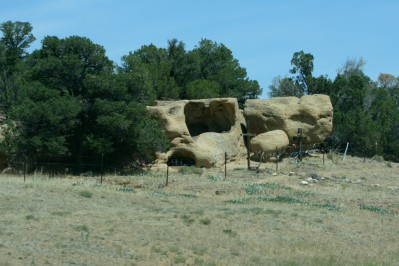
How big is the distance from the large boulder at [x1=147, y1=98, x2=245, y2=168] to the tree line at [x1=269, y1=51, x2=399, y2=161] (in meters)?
13.2

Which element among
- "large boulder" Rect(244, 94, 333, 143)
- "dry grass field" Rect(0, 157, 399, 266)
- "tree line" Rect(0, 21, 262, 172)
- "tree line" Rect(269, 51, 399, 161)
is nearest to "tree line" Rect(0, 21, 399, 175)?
"tree line" Rect(0, 21, 262, 172)

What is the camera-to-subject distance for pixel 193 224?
70.3 feet

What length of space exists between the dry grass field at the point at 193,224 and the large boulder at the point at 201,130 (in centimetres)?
886

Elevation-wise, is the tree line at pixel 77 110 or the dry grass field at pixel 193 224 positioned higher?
the tree line at pixel 77 110

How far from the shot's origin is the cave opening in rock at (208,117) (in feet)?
165

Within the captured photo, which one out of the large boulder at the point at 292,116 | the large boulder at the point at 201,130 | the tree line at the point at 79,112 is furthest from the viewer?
the large boulder at the point at 292,116

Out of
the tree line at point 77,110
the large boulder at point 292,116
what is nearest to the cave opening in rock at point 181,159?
the tree line at point 77,110

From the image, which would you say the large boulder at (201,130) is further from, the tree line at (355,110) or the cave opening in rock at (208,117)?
the tree line at (355,110)

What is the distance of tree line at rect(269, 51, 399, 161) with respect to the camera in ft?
204

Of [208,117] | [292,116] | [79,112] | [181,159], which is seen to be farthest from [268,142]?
[79,112]

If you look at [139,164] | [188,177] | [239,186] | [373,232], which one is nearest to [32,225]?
[373,232]

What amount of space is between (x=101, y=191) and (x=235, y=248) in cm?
1086

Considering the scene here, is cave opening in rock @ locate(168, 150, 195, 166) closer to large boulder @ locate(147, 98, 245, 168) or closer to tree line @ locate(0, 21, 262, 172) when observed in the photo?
large boulder @ locate(147, 98, 245, 168)

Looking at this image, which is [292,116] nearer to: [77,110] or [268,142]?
[268,142]
